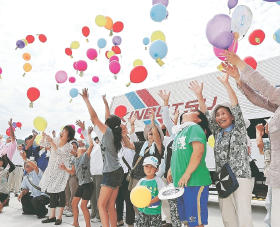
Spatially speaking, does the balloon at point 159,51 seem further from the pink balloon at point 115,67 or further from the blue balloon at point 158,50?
the pink balloon at point 115,67

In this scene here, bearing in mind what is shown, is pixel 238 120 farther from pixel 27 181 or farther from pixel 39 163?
pixel 39 163

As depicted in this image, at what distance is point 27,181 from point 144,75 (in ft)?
11.0

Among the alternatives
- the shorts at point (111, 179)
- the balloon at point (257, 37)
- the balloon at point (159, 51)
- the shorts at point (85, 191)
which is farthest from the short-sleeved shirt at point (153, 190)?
the balloon at point (257, 37)

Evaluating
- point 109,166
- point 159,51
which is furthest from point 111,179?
point 159,51

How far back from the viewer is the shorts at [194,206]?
2.37 meters

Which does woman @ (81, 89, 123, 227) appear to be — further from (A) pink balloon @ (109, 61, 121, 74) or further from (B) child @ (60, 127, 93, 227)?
(A) pink balloon @ (109, 61, 121, 74)

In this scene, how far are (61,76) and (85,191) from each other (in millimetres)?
3086

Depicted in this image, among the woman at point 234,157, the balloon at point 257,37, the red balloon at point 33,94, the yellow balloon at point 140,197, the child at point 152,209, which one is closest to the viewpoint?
the woman at point 234,157

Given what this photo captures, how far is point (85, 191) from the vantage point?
15.1 ft

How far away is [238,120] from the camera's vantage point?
2.70m

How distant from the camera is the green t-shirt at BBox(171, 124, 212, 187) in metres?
2.46

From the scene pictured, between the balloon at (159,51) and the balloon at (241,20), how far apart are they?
6.58 feet

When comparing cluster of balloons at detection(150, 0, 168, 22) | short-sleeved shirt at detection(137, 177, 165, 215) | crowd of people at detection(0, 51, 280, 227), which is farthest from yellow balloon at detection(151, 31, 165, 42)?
short-sleeved shirt at detection(137, 177, 165, 215)

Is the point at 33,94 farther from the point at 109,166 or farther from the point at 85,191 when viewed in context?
the point at 109,166
